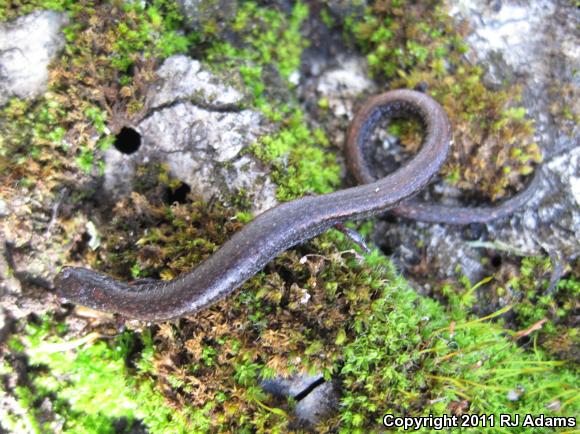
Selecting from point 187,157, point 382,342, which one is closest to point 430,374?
point 382,342

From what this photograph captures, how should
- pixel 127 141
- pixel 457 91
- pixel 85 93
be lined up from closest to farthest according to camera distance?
1. pixel 85 93
2. pixel 127 141
3. pixel 457 91

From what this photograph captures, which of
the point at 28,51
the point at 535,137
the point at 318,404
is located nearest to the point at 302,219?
the point at 318,404

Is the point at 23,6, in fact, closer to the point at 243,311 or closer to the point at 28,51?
the point at 28,51

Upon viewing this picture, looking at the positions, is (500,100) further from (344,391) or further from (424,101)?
(344,391)

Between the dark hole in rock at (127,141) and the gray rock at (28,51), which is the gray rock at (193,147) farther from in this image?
the gray rock at (28,51)

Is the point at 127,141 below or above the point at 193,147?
above

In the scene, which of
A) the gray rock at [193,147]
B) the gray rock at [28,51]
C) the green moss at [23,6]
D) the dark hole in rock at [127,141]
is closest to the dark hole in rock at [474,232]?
the gray rock at [193,147]

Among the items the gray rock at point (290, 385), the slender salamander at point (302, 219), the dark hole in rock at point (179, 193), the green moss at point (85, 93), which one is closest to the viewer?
the slender salamander at point (302, 219)
